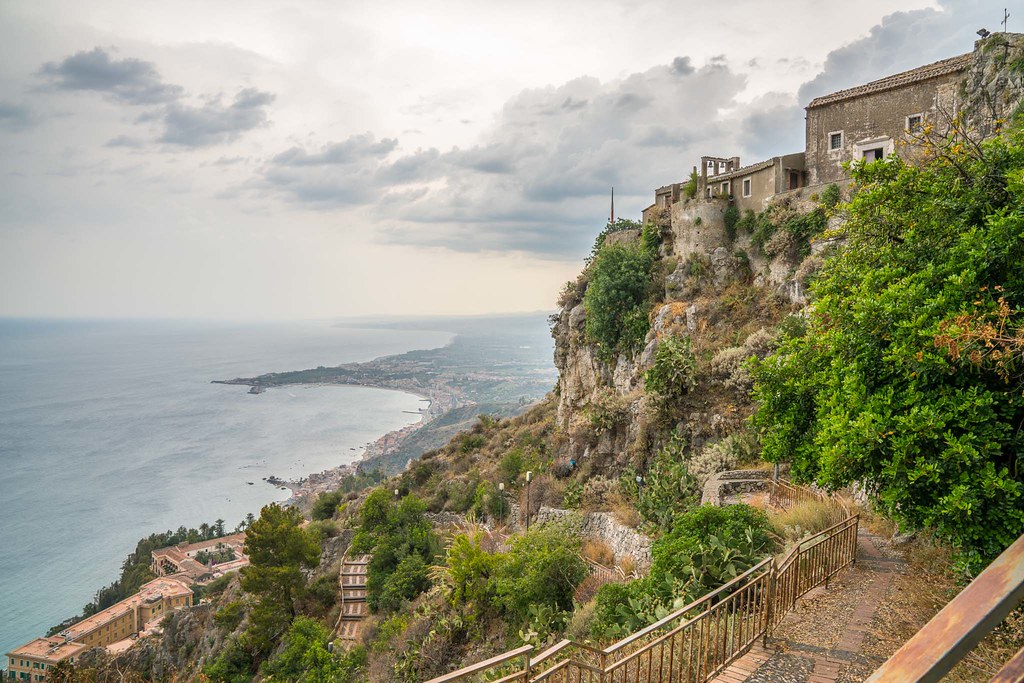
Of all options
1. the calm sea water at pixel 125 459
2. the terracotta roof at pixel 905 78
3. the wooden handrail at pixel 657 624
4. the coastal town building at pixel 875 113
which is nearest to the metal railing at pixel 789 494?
the wooden handrail at pixel 657 624

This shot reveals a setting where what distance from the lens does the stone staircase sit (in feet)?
75.4

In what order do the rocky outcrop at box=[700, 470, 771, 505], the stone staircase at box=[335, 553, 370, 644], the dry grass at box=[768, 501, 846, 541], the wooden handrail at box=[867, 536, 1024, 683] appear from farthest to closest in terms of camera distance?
the stone staircase at box=[335, 553, 370, 644] < the rocky outcrop at box=[700, 470, 771, 505] < the dry grass at box=[768, 501, 846, 541] < the wooden handrail at box=[867, 536, 1024, 683]

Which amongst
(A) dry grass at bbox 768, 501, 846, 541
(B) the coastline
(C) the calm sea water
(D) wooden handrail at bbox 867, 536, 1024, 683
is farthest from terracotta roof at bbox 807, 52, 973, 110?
(C) the calm sea water

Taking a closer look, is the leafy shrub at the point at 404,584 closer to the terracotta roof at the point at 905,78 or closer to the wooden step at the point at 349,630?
the wooden step at the point at 349,630

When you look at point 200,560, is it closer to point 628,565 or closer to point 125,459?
point 125,459

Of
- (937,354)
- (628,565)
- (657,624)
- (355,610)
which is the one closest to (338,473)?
(355,610)

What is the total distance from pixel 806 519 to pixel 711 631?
328 cm

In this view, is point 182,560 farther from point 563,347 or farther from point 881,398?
point 881,398

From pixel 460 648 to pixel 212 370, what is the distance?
212576mm

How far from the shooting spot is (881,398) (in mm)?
5734

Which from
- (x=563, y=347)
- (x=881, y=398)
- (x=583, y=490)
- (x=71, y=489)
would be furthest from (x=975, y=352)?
(x=71, y=489)

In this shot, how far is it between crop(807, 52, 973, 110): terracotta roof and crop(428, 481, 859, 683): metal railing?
1624cm

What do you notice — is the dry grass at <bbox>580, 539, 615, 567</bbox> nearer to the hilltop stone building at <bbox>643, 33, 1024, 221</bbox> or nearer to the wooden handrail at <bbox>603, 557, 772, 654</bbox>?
the wooden handrail at <bbox>603, 557, 772, 654</bbox>

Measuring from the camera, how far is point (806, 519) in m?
8.80
